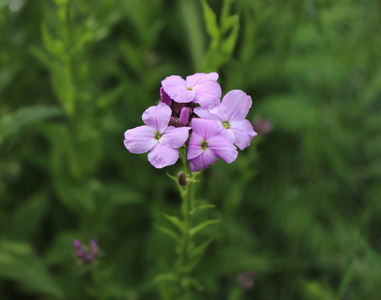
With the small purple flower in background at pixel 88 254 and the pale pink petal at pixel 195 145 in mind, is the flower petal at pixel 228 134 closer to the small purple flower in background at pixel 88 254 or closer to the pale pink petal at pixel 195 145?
the pale pink petal at pixel 195 145

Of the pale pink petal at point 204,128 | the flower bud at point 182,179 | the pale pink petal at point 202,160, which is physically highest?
the pale pink petal at point 204,128

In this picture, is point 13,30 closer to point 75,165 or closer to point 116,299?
point 75,165

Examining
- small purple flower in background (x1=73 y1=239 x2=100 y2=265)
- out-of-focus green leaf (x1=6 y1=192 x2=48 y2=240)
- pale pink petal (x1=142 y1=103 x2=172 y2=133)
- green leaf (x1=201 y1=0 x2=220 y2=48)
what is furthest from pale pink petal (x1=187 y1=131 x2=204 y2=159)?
out-of-focus green leaf (x1=6 y1=192 x2=48 y2=240)

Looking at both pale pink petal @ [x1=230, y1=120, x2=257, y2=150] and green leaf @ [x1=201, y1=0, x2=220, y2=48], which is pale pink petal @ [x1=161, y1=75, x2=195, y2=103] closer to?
pale pink petal @ [x1=230, y1=120, x2=257, y2=150]

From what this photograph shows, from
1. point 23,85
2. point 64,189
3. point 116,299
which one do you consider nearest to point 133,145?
point 64,189

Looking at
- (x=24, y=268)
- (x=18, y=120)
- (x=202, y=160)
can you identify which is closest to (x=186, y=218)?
(x=202, y=160)

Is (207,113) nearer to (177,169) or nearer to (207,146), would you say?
(207,146)

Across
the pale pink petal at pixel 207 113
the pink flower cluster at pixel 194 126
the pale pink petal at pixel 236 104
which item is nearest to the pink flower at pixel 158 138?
the pink flower cluster at pixel 194 126
